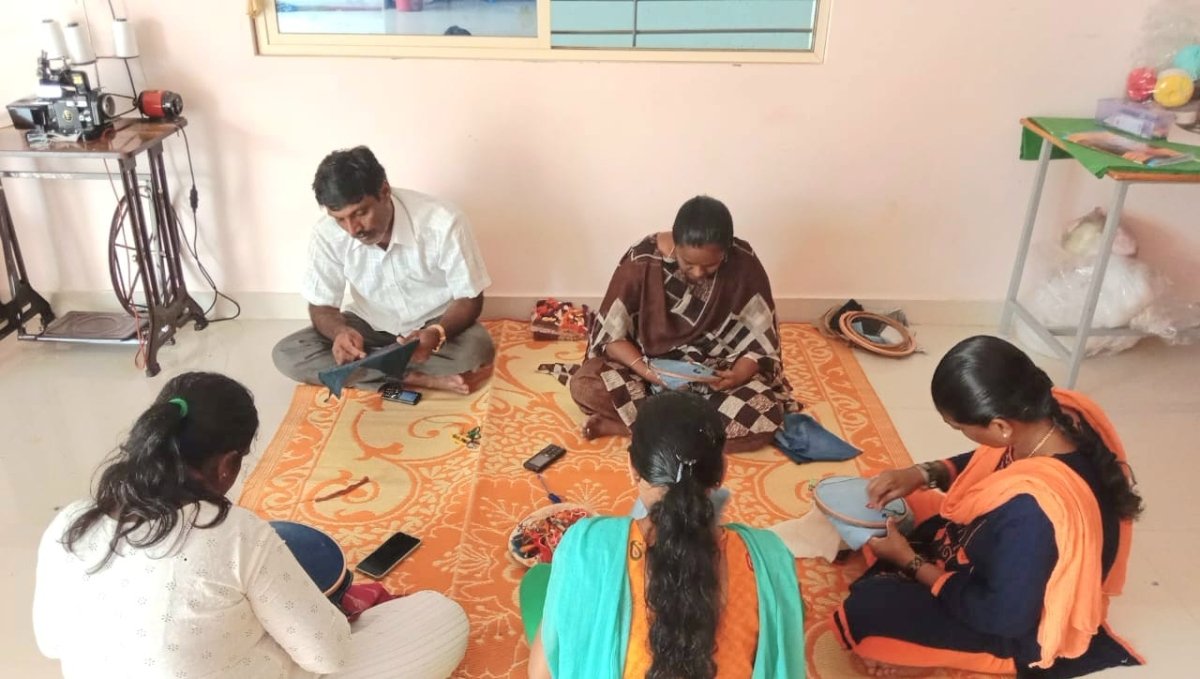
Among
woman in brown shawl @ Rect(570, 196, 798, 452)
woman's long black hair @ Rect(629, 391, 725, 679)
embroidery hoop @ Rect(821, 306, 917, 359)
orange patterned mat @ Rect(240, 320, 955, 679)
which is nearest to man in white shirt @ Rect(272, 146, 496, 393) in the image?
orange patterned mat @ Rect(240, 320, 955, 679)

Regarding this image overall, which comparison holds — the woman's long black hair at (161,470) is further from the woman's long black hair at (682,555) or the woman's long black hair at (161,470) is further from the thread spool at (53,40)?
the thread spool at (53,40)

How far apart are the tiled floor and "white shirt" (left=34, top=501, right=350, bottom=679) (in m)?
0.77

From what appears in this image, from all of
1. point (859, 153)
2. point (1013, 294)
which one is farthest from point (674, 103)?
point (1013, 294)

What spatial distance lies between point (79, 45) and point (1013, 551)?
3189 millimetres

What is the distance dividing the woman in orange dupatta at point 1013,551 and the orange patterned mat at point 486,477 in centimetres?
20

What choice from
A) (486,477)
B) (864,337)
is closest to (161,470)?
(486,477)

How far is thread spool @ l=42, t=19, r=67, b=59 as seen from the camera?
303 centimetres

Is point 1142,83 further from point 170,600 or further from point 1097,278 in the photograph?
point 170,600

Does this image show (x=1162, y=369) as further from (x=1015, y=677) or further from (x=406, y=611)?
(x=406, y=611)

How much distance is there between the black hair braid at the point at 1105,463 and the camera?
179 cm

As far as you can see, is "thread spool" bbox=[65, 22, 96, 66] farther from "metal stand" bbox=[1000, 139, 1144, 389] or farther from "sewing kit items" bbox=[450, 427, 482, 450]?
"metal stand" bbox=[1000, 139, 1144, 389]

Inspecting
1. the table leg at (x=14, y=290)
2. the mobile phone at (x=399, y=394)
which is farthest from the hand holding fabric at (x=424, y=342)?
the table leg at (x=14, y=290)

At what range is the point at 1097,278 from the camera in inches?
116

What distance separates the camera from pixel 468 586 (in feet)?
7.36
